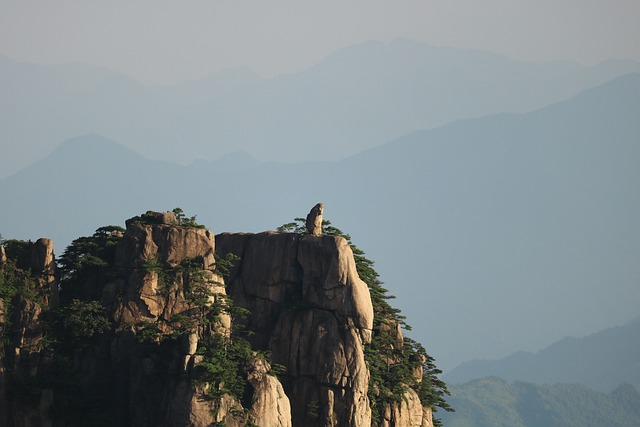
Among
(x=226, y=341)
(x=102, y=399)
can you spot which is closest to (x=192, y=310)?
(x=226, y=341)

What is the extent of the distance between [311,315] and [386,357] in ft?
32.3

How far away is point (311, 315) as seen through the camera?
7619 cm

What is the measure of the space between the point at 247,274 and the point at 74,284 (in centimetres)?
1140

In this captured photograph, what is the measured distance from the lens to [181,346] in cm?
6900

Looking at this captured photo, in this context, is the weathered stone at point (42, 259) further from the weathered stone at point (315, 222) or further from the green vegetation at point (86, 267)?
the weathered stone at point (315, 222)


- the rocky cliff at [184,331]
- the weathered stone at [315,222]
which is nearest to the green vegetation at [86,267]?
the rocky cliff at [184,331]

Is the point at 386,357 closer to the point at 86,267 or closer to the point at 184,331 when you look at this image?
the point at 184,331

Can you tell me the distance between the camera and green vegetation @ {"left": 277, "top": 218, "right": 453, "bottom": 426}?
79.9m

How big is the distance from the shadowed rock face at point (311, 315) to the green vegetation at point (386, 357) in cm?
263

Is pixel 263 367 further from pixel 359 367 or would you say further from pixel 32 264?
pixel 32 264

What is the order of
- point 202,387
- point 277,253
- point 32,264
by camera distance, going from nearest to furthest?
point 202,387 < point 32,264 < point 277,253

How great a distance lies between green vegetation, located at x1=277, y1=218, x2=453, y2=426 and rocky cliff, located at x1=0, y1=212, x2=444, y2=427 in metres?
0.69

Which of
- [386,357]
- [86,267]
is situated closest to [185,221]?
[86,267]

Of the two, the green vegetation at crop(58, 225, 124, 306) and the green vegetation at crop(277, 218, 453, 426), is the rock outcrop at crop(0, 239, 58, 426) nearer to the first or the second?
the green vegetation at crop(58, 225, 124, 306)
